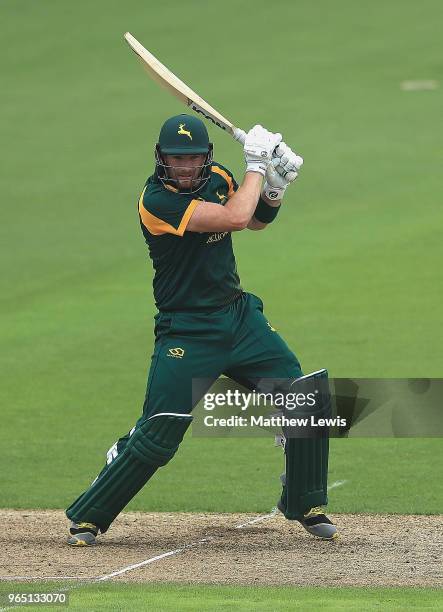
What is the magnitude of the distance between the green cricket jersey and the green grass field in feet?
5.95

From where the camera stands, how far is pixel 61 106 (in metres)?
25.4

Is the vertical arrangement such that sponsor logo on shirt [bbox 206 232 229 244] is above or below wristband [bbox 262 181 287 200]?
below

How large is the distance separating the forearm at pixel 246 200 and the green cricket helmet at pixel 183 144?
0.77 feet

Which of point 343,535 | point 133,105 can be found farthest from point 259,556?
point 133,105

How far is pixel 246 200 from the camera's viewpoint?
798 centimetres

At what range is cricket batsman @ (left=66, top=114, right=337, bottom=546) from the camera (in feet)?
26.5

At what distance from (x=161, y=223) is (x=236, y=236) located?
1104 centimetres

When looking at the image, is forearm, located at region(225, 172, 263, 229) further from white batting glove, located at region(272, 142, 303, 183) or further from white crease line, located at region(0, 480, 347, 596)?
white crease line, located at region(0, 480, 347, 596)

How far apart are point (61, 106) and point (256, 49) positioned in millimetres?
4713

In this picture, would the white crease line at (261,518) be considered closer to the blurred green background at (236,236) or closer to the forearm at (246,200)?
the blurred green background at (236,236)

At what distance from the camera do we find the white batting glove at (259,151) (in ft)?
26.8
